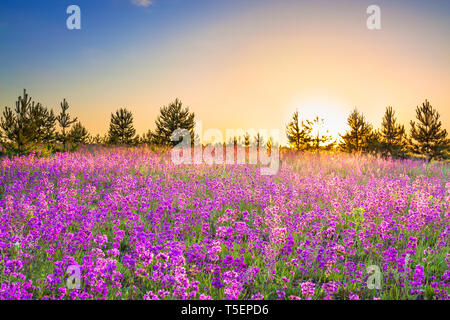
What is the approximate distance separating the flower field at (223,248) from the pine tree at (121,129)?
31061mm

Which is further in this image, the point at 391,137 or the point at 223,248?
the point at 391,137

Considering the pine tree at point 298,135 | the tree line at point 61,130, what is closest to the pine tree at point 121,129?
the tree line at point 61,130

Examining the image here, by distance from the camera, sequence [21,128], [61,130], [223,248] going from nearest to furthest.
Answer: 1. [223,248]
2. [21,128]
3. [61,130]

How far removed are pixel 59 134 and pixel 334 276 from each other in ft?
100

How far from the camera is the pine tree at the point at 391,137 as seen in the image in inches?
1348

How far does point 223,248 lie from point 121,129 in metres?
36.9

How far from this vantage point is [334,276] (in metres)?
3.98

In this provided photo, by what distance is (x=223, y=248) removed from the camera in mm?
4738

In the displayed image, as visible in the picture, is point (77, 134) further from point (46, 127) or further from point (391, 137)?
point (391, 137)

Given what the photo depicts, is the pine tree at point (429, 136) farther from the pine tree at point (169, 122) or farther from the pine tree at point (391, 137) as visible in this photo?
the pine tree at point (169, 122)

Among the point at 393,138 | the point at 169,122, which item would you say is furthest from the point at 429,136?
the point at 169,122

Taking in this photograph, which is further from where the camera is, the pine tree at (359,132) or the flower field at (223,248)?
the pine tree at (359,132)

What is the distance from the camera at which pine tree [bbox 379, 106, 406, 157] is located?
112 feet
